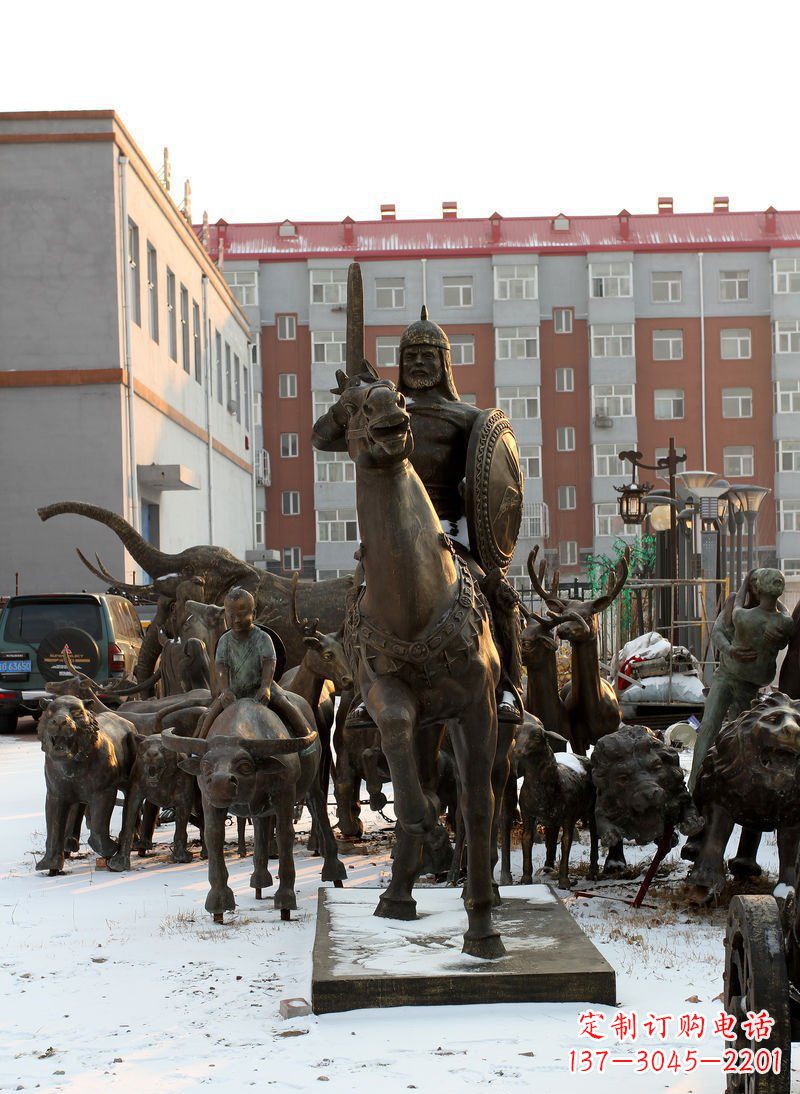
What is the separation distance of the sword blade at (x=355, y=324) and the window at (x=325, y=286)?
1680 inches

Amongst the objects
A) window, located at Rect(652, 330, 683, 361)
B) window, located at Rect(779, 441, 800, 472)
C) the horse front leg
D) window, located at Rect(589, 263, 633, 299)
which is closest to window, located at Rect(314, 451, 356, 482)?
window, located at Rect(589, 263, 633, 299)

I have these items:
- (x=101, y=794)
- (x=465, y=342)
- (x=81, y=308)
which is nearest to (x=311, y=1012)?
(x=101, y=794)

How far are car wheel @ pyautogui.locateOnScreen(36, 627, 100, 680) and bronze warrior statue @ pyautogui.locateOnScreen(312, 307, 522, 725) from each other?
9.99 metres

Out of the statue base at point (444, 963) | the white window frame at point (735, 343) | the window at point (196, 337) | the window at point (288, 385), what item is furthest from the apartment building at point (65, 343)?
the white window frame at point (735, 343)

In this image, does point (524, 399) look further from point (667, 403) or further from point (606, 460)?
point (667, 403)

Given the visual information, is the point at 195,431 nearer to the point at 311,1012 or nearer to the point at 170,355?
the point at 170,355

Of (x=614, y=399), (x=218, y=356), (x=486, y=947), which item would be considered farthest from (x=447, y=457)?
(x=614, y=399)

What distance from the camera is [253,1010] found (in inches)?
218

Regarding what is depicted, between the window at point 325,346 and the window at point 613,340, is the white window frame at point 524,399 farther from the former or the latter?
the window at point 325,346

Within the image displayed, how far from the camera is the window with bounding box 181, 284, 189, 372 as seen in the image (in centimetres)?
3011

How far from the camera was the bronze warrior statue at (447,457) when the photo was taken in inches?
274

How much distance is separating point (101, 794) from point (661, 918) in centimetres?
377

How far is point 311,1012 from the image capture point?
17.7ft

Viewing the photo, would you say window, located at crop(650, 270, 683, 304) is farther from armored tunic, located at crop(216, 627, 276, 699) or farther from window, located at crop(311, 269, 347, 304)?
armored tunic, located at crop(216, 627, 276, 699)
